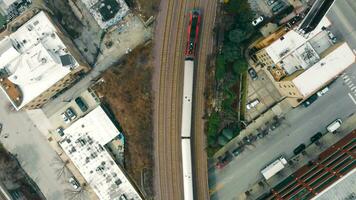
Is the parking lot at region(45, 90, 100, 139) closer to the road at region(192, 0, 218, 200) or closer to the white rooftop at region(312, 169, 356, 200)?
the road at region(192, 0, 218, 200)

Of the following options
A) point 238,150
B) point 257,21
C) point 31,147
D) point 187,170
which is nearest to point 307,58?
point 257,21

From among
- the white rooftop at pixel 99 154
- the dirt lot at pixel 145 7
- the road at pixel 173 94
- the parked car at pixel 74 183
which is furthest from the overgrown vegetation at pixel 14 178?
the dirt lot at pixel 145 7

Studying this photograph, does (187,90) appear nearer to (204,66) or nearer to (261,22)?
(204,66)

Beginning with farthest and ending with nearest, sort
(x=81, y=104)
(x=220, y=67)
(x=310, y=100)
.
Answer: (x=81, y=104)
(x=310, y=100)
(x=220, y=67)

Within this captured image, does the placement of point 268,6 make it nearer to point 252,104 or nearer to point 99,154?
point 252,104

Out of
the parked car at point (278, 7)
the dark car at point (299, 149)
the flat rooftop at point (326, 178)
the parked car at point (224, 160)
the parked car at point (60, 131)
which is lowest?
the flat rooftop at point (326, 178)

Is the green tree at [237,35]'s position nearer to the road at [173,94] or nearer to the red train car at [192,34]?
the road at [173,94]
